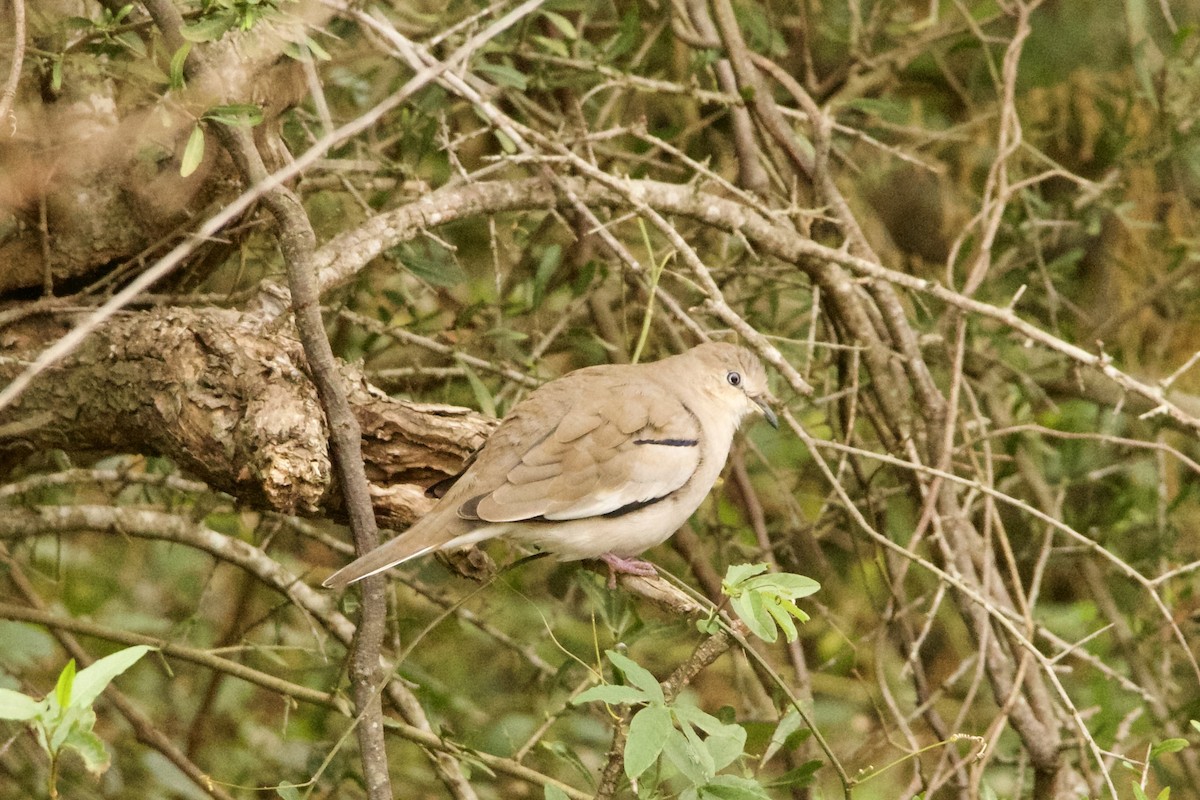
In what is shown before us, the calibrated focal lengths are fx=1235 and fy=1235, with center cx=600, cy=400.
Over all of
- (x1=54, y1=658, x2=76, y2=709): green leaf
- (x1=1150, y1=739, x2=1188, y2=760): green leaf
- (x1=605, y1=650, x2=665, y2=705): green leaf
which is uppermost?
(x1=54, y1=658, x2=76, y2=709): green leaf

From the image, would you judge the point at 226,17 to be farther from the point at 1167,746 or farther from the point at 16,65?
the point at 1167,746

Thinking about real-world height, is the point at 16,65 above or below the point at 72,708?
above

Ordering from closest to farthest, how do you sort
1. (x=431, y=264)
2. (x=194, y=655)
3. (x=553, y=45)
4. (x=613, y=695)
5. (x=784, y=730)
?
(x=613, y=695)
(x=784, y=730)
(x=194, y=655)
(x=431, y=264)
(x=553, y=45)

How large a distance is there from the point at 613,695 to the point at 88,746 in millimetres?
891

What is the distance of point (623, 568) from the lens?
11.4ft

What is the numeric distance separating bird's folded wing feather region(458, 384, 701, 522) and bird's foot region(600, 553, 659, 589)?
15 cm

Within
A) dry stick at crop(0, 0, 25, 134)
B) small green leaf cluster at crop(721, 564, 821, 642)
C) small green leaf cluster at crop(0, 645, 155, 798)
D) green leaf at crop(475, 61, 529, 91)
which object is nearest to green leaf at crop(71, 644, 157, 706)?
small green leaf cluster at crop(0, 645, 155, 798)

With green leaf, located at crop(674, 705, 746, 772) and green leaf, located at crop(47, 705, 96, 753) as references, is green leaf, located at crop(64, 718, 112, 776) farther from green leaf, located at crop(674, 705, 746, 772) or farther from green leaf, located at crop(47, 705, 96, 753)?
green leaf, located at crop(674, 705, 746, 772)

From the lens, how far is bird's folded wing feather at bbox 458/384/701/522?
3.31 meters

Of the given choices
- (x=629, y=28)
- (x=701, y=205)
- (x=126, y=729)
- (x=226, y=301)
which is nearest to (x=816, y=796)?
(x=701, y=205)

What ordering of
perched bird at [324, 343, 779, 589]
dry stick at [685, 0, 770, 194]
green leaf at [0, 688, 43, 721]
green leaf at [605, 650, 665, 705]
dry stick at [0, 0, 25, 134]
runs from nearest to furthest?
1. green leaf at [0, 688, 43, 721]
2. green leaf at [605, 650, 665, 705]
3. dry stick at [0, 0, 25, 134]
4. perched bird at [324, 343, 779, 589]
5. dry stick at [685, 0, 770, 194]

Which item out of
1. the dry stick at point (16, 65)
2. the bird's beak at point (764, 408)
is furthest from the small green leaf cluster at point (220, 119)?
→ the bird's beak at point (764, 408)

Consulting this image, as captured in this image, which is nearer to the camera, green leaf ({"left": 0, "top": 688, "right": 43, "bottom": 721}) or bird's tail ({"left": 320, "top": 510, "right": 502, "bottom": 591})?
green leaf ({"left": 0, "top": 688, "right": 43, "bottom": 721})

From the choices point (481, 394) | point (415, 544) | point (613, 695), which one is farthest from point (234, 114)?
point (613, 695)
